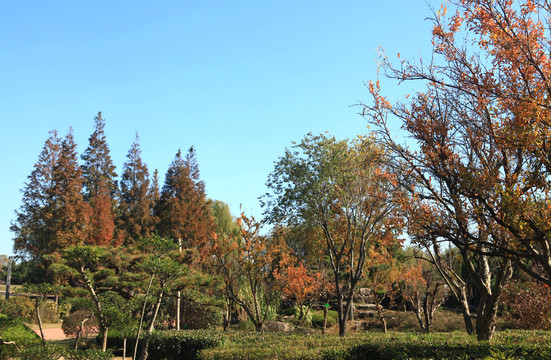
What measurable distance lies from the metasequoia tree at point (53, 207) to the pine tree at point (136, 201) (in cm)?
405

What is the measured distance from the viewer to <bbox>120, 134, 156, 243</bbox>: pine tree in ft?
96.5

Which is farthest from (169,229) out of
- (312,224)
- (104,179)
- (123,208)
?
(312,224)

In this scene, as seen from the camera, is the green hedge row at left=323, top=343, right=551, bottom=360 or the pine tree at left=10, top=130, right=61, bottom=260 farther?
the pine tree at left=10, top=130, right=61, bottom=260

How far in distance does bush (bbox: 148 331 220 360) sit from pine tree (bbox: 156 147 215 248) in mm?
13616

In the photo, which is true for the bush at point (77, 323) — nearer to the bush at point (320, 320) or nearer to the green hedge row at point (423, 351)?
the green hedge row at point (423, 351)

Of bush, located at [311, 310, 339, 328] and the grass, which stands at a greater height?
the grass

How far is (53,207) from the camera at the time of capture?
1006 inches

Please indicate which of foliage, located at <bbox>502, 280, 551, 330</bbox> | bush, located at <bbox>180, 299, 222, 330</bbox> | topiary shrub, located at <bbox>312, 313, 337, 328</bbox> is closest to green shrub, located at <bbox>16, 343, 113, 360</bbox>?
bush, located at <bbox>180, 299, 222, 330</bbox>

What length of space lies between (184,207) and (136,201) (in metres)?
5.57

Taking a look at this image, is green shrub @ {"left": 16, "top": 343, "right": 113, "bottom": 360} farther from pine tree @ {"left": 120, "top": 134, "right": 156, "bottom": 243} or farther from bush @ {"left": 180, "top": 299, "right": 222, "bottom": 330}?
pine tree @ {"left": 120, "top": 134, "right": 156, "bottom": 243}

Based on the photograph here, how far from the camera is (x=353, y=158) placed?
40.7 ft

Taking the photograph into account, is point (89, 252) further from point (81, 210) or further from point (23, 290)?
point (81, 210)

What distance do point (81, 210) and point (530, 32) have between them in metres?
24.0

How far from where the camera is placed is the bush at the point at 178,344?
970cm
